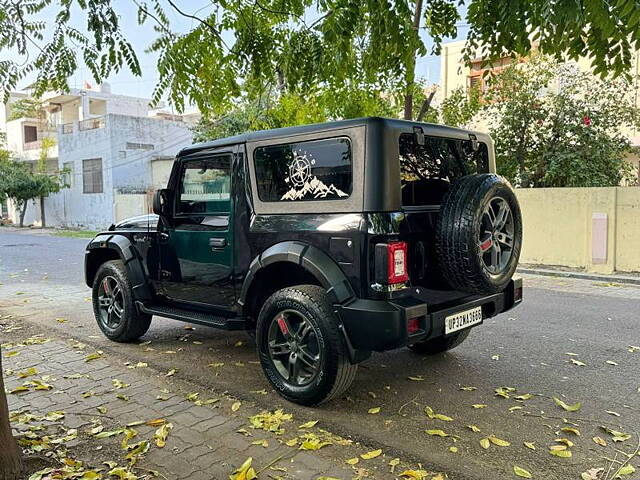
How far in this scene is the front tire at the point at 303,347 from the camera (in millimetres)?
3711

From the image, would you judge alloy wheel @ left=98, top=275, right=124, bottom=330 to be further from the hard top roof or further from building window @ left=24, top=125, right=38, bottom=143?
building window @ left=24, top=125, right=38, bottom=143

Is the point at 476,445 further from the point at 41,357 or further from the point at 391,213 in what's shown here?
the point at 41,357

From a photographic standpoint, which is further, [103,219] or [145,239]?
[103,219]

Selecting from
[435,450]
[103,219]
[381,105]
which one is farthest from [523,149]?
[103,219]

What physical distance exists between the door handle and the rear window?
1595mm

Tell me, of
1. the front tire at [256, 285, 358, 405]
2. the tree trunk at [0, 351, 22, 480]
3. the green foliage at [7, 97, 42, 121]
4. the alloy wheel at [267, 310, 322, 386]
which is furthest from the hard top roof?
the green foliage at [7, 97, 42, 121]

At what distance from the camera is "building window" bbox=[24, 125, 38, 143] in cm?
3653

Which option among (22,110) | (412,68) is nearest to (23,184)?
(22,110)

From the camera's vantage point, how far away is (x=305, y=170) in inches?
159

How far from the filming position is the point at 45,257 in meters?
14.8

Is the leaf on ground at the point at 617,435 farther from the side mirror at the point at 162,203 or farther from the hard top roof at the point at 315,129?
the side mirror at the point at 162,203

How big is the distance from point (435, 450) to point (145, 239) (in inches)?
137

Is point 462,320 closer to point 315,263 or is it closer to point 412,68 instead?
point 315,263

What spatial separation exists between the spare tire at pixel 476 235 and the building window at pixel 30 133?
39.3 meters
